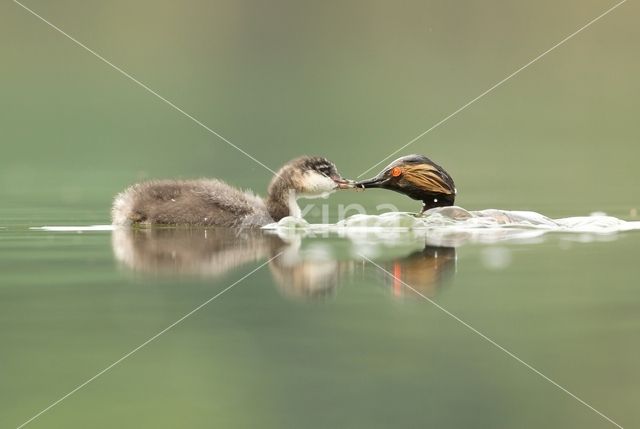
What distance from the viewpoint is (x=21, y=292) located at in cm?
625

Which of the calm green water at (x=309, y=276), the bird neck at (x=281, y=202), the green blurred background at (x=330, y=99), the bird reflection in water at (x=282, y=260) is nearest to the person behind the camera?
the calm green water at (x=309, y=276)

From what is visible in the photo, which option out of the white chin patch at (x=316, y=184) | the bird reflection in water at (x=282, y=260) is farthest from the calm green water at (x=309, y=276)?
the white chin patch at (x=316, y=184)

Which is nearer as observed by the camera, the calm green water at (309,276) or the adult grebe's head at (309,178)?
the calm green water at (309,276)

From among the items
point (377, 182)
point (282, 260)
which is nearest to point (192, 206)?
point (377, 182)

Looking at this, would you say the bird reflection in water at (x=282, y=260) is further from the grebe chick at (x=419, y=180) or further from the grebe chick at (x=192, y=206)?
the grebe chick at (x=419, y=180)

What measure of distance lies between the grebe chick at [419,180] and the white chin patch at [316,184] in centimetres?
54

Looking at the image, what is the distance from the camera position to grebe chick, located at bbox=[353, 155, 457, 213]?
32.3 ft

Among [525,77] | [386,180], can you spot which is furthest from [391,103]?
[386,180]

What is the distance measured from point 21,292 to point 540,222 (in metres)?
4.72

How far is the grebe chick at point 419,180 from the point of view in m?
9.84

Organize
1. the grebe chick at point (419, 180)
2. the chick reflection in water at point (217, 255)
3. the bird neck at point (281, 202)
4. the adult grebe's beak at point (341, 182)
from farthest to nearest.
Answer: the adult grebe's beak at point (341, 182)
the bird neck at point (281, 202)
the grebe chick at point (419, 180)
the chick reflection in water at point (217, 255)

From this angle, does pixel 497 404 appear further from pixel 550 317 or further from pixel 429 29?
pixel 429 29

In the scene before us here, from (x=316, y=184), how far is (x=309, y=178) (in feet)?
0.28

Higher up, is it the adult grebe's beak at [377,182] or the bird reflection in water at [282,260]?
the adult grebe's beak at [377,182]
